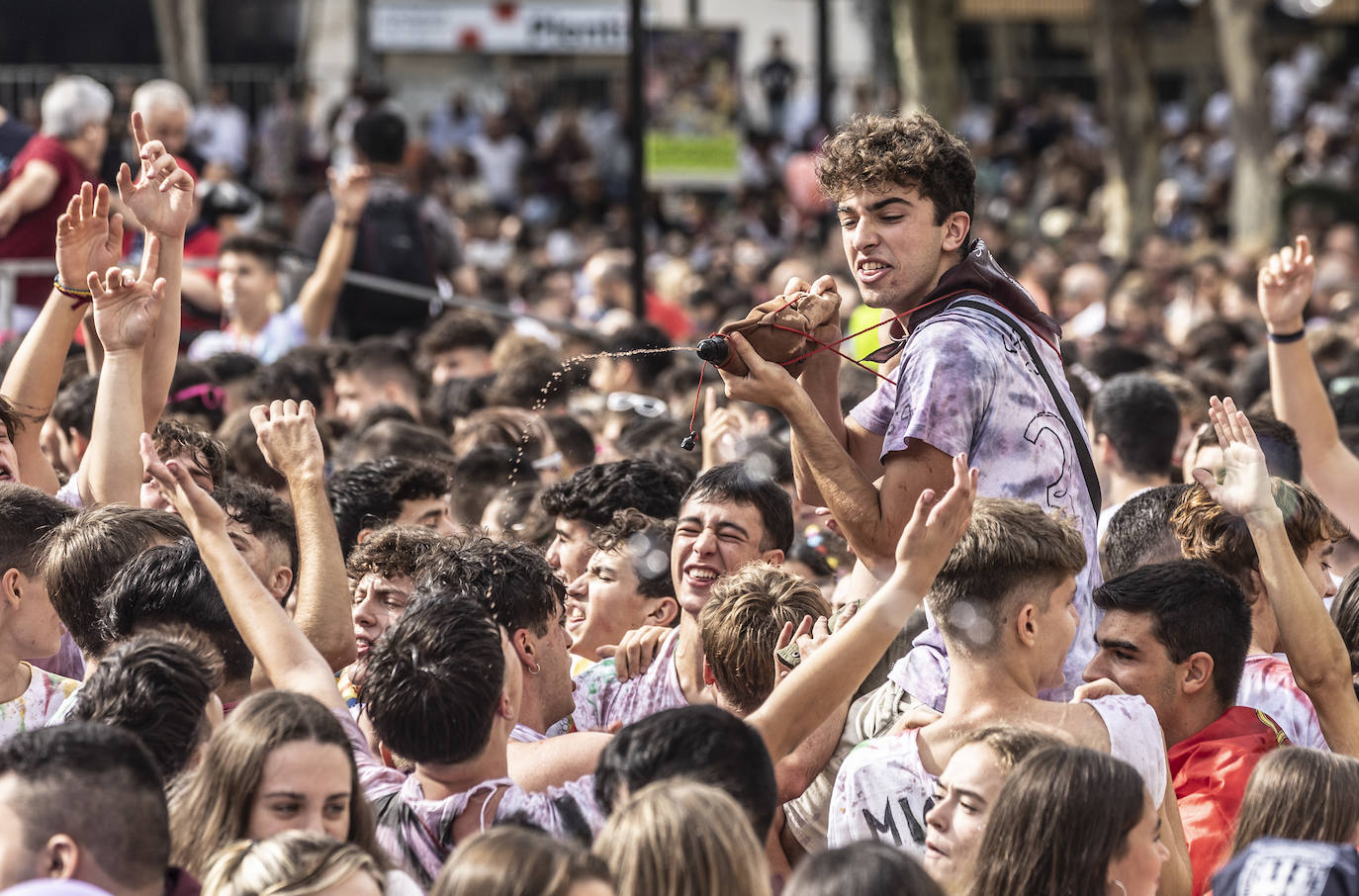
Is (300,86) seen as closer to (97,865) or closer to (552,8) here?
(552,8)

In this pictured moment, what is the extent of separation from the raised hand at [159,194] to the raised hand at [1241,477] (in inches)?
118

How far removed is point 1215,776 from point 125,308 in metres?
3.14

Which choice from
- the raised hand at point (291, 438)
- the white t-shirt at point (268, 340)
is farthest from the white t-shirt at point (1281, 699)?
the white t-shirt at point (268, 340)

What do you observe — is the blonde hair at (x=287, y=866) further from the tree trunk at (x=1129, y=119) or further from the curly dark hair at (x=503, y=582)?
the tree trunk at (x=1129, y=119)

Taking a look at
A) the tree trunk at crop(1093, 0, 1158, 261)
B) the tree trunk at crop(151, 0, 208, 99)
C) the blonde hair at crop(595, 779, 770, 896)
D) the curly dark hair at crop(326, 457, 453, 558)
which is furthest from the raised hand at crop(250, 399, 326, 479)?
the tree trunk at crop(151, 0, 208, 99)

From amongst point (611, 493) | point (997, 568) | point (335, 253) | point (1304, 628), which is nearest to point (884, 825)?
point (997, 568)

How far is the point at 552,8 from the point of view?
88.9 feet

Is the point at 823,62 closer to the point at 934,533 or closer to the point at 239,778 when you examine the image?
the point at 934,533

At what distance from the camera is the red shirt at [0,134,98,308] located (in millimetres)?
8797

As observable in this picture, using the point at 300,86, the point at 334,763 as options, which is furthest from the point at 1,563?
the point at 300,86

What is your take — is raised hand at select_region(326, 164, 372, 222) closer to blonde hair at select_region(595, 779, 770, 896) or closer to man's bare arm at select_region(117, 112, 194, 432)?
man's bare arm at select_region(117, 112, 194, 432)

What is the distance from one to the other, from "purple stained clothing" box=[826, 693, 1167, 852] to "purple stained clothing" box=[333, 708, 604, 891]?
1.74ft

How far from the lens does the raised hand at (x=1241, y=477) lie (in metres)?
4.41

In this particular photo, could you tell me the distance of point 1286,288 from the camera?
605 cm
